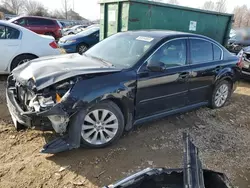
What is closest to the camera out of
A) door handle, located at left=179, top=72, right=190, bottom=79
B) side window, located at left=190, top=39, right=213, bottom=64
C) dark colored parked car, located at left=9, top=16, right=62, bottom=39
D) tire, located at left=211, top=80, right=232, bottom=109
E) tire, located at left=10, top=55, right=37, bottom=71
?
door handle, located at left=179, top=72, right=190, bottom=79

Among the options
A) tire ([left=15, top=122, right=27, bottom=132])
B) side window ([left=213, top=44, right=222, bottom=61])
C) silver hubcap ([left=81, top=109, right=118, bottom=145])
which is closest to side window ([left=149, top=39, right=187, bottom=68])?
side window ([left=213, top=44, right=222, bottom=61])

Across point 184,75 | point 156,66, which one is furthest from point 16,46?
point 184,75

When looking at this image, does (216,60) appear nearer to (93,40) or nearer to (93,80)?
(93,80)

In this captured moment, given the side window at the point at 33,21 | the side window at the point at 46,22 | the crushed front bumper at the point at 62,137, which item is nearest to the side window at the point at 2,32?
the crushed front bumper at the point at 62,137

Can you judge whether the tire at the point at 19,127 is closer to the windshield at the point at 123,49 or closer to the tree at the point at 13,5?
the windshield at the point at 123,49

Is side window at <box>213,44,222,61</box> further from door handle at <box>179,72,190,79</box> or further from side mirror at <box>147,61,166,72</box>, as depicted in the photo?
side mirror at <box>147,61,166,72</box>

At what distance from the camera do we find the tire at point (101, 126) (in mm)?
3059

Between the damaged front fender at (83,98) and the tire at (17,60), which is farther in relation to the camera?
the tire at (17,60)

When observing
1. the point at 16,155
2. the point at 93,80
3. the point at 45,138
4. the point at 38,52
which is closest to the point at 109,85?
the point at 93,80

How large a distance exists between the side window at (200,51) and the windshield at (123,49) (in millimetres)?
851

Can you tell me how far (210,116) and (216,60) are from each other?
1111 millimetres

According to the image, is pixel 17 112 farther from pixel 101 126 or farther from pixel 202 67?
pixel 202 67

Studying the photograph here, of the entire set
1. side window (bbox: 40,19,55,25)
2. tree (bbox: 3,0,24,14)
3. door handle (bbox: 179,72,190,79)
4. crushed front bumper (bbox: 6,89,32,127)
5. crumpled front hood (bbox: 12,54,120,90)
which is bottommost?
tree (bbox: 3,0,24,14)

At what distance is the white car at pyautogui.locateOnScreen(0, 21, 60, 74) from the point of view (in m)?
5.65
